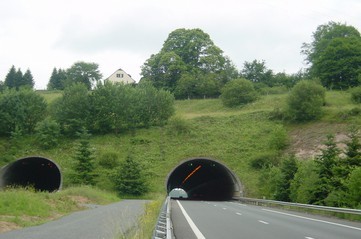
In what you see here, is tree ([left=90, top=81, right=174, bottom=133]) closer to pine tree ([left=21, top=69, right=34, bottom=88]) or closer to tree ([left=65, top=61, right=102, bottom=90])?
tree ([left=65, top=61, right=102, bottom=90])

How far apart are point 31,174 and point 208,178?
24.9m

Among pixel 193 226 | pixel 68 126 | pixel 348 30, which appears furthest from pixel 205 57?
pixel 193 226

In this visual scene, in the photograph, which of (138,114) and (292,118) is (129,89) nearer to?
(138,114)

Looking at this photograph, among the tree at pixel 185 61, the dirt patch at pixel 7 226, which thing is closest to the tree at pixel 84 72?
the tree at pixel 185 61

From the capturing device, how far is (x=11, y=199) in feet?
75.0

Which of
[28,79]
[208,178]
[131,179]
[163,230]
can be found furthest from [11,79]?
[163,230]

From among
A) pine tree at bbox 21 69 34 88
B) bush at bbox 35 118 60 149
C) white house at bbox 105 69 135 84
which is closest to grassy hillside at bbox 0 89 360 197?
bush at bbox 35 118 60 149

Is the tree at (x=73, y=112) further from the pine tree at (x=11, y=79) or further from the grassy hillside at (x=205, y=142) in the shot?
the pine tree at (x=11, y=79)

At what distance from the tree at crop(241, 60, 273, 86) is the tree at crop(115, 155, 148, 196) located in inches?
2788

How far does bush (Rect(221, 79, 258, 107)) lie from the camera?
8500cm

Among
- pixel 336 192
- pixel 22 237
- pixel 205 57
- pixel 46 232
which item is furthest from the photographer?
pixel 205 57

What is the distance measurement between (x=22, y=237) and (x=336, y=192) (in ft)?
61.3

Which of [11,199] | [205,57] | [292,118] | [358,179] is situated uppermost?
[205,57]

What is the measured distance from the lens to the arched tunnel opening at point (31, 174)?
5673cm
